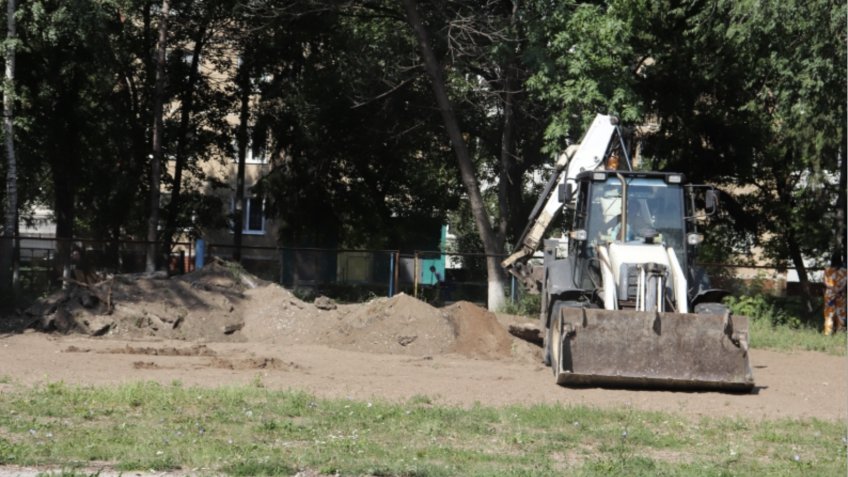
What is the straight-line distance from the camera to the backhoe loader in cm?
1434

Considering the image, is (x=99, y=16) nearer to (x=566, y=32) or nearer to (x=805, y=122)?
(x=566, y=32)

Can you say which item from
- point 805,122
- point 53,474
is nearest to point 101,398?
point 53,474

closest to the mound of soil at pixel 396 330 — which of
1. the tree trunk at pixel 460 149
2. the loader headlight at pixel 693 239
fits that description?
the loader headlight at pixel 693 239

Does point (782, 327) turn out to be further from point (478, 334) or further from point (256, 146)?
point (256, 146)

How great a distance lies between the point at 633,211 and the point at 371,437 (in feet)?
23.6

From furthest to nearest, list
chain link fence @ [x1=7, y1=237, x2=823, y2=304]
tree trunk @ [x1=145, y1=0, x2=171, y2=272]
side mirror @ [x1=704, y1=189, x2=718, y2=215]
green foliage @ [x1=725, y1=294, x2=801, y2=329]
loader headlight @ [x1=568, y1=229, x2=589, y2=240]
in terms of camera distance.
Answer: tree trunk @ [x1=145, y1=0, x2=171, y2=272], chain link fence @ [x1=7, y1=237, x2=823, y2=304], green foliage @ [x1=725, y1=294, x2=801, y2=329], loader headlight @ [x1=568, y1=229, x2=589, y2=240], side mirror @ [x1=704, y1=189, x2=718, y2=215]

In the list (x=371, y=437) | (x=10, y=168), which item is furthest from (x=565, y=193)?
(x=10, y=168)

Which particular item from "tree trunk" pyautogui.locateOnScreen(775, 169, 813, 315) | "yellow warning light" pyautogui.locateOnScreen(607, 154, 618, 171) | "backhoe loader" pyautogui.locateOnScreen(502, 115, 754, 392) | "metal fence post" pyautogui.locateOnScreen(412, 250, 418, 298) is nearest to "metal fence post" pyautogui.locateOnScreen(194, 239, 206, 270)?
"metal fence post" pyautogui.locateOnScreen(412, 250, 418, 298)

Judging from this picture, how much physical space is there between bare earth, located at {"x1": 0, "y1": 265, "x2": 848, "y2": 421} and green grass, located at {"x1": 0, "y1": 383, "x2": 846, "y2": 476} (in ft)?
3.88

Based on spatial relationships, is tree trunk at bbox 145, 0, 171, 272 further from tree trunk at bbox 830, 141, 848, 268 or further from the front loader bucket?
tree trunk at bbox 830, 141, 848, 268

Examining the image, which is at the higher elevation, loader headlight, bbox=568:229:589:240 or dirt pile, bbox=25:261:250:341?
loader headlight, bbox=568:229:589:240

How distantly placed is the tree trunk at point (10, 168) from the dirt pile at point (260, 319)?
3918mm

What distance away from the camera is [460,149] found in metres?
27.8

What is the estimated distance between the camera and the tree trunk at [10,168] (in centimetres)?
2433
